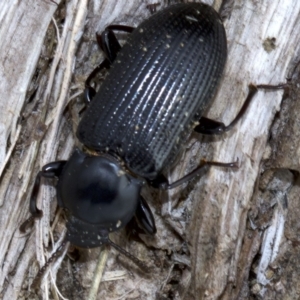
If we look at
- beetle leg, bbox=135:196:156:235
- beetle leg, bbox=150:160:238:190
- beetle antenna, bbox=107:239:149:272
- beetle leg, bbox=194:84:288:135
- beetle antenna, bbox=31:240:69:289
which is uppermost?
beetle leg, bbox=194:84:288:135

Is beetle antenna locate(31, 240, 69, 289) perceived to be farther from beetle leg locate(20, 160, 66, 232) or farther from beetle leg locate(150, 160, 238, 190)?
beetle leg locate(150, 160, 238, 190)

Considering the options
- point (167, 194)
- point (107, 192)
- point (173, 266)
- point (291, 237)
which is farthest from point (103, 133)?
point (291, 237)

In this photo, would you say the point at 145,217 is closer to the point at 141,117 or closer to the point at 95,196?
the point at 95,196

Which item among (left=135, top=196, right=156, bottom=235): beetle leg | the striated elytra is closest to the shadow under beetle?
the striated elytra

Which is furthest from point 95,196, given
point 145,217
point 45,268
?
point 45,268

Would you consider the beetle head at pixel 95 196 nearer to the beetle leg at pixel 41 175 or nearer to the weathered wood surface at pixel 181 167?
the beetle leg at pixel 41 175

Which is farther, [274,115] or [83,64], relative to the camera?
[83,64]

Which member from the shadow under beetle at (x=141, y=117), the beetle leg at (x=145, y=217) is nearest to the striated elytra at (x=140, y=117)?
the shadow under beetle at (x=141, y=117)

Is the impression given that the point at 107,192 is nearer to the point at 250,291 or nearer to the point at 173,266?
the point at 173,266
